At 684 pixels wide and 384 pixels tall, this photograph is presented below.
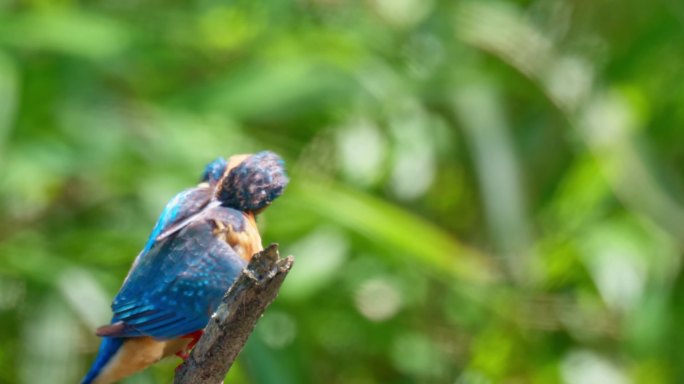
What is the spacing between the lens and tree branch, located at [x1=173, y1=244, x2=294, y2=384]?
4.73 ft

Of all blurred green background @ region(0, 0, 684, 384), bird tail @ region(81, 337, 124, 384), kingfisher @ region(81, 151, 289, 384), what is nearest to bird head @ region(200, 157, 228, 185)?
kingfisher @ region(81, 151, 289, 384)

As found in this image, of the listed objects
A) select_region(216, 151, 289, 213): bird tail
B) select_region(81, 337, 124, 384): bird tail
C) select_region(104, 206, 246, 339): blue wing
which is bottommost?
select_region(81, 337, 124, 384): bird tail

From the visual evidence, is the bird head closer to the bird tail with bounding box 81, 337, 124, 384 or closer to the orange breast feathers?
the orange breast feathers

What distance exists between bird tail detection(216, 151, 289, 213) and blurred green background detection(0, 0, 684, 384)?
1396 mm

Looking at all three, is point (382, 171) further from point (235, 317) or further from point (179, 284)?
point (235, 317)

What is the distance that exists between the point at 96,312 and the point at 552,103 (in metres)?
1.37

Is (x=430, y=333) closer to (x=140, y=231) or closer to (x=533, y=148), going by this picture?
(x=533, y=148)

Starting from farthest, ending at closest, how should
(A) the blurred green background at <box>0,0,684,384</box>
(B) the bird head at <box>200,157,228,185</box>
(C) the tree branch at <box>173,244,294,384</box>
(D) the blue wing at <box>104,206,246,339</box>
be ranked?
1. (A) the blurred green background at <box>0,0,684,384</box>
2. (B) the bird head at <box>200,157,228,185</box>
3. (D) the blue wing at <box>104,206,246,339</box>
4. (C) the tree branch at <box>173,244,294,384</box>

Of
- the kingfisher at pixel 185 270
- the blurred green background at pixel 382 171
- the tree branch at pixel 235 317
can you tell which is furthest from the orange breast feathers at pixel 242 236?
the blurred green background at pixel 382 171

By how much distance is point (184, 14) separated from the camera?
3582mm

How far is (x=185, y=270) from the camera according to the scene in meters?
1.58

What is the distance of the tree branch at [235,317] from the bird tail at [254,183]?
0.18 metres

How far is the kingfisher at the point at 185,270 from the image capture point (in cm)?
158

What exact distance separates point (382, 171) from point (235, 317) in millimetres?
2061
